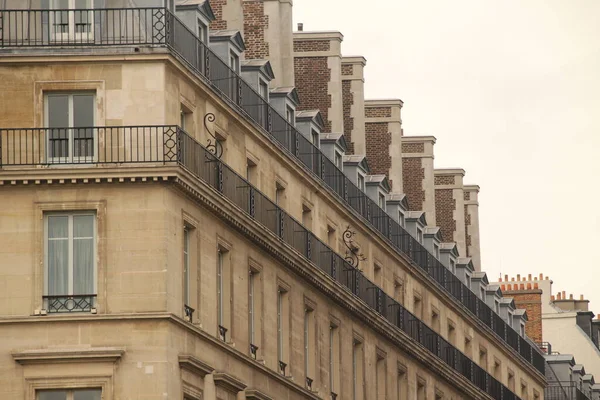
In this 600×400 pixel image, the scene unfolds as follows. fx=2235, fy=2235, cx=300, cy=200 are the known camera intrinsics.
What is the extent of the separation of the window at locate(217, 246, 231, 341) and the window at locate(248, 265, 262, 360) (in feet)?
5.92

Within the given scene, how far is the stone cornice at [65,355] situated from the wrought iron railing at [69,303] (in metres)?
1.05

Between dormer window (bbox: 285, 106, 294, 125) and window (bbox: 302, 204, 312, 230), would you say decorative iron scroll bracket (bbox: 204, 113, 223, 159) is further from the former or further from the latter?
window (bbox: 302, 204, 312, 230)

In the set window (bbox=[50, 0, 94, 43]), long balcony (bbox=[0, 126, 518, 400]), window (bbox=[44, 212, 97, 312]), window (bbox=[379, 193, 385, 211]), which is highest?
window (bbox=[379, 193, 385, 211])

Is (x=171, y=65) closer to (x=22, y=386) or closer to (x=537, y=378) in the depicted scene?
(x=22, y=386)

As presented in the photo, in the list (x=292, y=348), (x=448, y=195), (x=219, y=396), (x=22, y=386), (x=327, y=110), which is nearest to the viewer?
(x=22, y=386)

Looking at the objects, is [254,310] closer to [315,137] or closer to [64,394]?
[64,394]

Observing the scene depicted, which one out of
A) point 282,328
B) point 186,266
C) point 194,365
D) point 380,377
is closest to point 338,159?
point 380,377

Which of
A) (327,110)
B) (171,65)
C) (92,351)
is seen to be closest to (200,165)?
(171,65)

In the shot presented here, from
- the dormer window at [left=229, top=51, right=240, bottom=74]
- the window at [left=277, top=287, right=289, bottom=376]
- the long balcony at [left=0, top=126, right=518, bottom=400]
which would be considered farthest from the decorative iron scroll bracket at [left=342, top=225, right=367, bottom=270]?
the dormer window at [left=229, top=51, right=240, bottom=74]

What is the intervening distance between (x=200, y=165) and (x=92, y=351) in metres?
5.86

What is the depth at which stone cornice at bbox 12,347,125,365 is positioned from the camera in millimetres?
49031

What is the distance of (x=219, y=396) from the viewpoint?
52469mm

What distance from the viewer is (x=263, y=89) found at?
59.3m

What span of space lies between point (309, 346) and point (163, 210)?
12.1 meters
